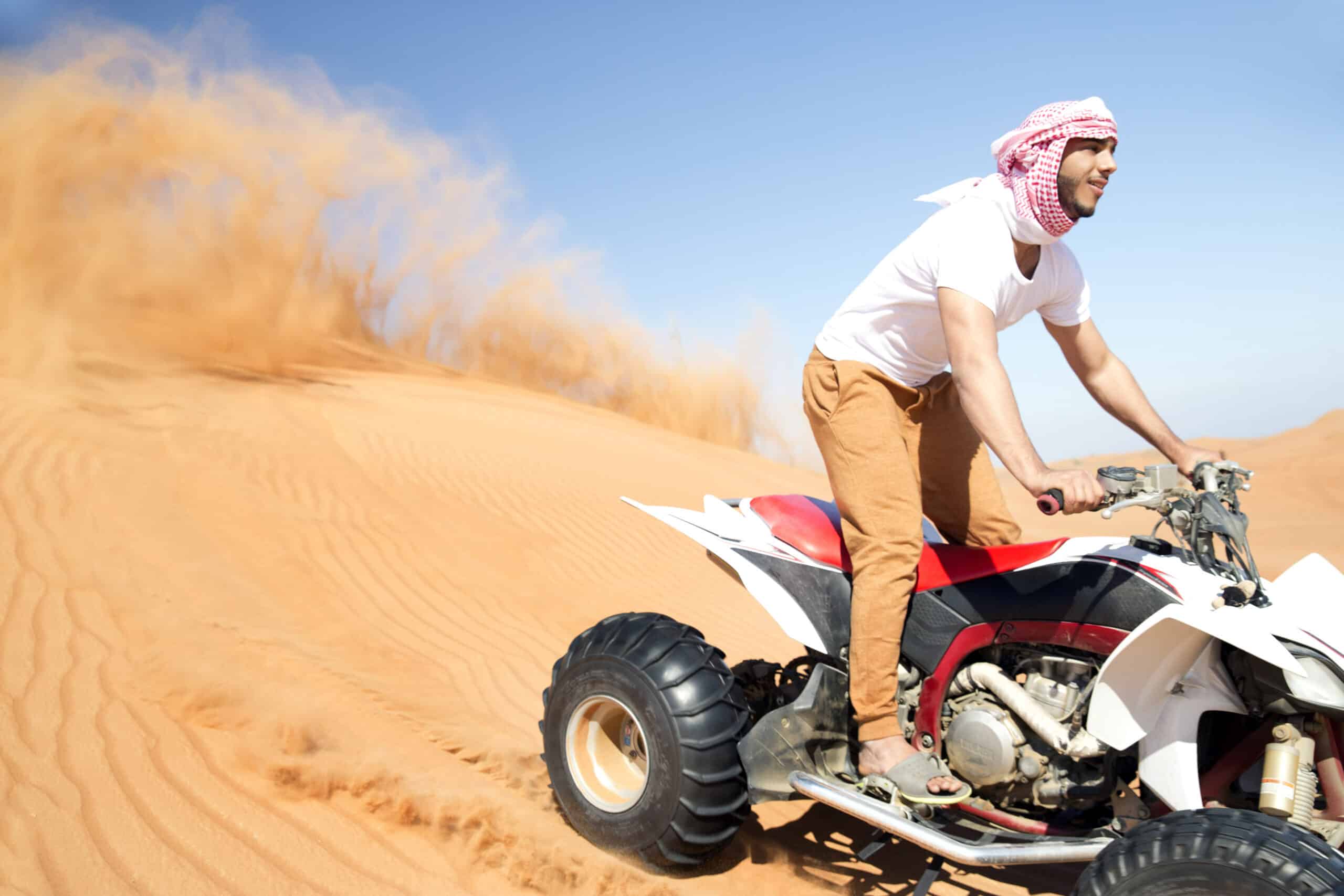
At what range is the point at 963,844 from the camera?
110 inches

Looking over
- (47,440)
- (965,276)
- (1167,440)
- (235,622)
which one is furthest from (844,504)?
(47,440)

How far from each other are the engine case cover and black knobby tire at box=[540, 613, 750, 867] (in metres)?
0.79

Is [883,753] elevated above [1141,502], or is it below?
below

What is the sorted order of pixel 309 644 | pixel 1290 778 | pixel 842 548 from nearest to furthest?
1. pixel 1290 778
2. pixel 842 548
3. pixel 309 644

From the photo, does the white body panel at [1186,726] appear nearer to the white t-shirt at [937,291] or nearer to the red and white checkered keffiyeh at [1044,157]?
the white t-shirt at [937,291]

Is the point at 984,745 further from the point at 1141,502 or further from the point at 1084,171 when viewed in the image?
the point at 1084,171

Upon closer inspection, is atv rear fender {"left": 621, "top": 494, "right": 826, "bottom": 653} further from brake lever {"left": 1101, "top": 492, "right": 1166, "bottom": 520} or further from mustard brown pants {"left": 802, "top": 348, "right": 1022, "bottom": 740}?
brake lever {"left": 1101, "top": 492, "right": 1166, "bottom": 520}

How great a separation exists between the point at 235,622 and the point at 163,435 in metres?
3.47

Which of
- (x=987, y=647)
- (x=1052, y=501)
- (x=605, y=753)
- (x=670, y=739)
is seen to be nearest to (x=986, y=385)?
(x=1052, y=501)

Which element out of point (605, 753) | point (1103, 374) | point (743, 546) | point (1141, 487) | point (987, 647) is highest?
point (1103, 374)

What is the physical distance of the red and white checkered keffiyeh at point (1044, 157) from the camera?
9.70 ft

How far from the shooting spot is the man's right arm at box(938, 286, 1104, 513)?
283 centimetres

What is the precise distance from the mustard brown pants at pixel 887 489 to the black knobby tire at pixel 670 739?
498 mm

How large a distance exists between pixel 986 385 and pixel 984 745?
109 centimetres
